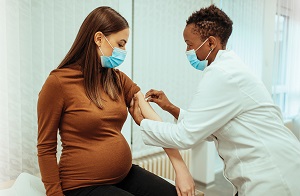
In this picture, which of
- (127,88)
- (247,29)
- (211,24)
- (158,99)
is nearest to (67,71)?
(127,88)

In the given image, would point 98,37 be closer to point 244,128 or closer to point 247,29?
point 244,128

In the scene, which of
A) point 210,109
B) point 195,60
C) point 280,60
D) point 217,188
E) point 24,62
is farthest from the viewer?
point 280,60

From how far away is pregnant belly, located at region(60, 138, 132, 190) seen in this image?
50.2 inches

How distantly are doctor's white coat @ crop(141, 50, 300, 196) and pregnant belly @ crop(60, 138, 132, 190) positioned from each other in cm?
27

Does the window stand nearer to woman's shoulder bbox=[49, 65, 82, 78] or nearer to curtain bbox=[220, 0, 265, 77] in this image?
curtain bbox=[220, 0, 265, 77]

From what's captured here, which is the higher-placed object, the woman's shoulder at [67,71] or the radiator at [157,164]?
the woman's shoulder at [67,71]

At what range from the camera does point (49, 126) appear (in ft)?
4.08

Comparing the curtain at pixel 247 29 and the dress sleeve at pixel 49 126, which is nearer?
the dress sleeve at pixel 49 126

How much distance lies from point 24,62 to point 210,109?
1323 mm

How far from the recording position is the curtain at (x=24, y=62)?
1.86 m

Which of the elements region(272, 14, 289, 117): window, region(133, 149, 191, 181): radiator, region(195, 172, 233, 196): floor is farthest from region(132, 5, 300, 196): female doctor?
A: region(272, 14, 289, 117): window

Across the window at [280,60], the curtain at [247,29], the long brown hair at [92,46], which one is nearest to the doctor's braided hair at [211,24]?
the long brown hair at [92,46]

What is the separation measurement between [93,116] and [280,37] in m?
3.93

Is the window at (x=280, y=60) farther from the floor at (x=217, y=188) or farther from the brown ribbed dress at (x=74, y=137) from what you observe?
the brown ribbed dress at (x=74, y=137)
